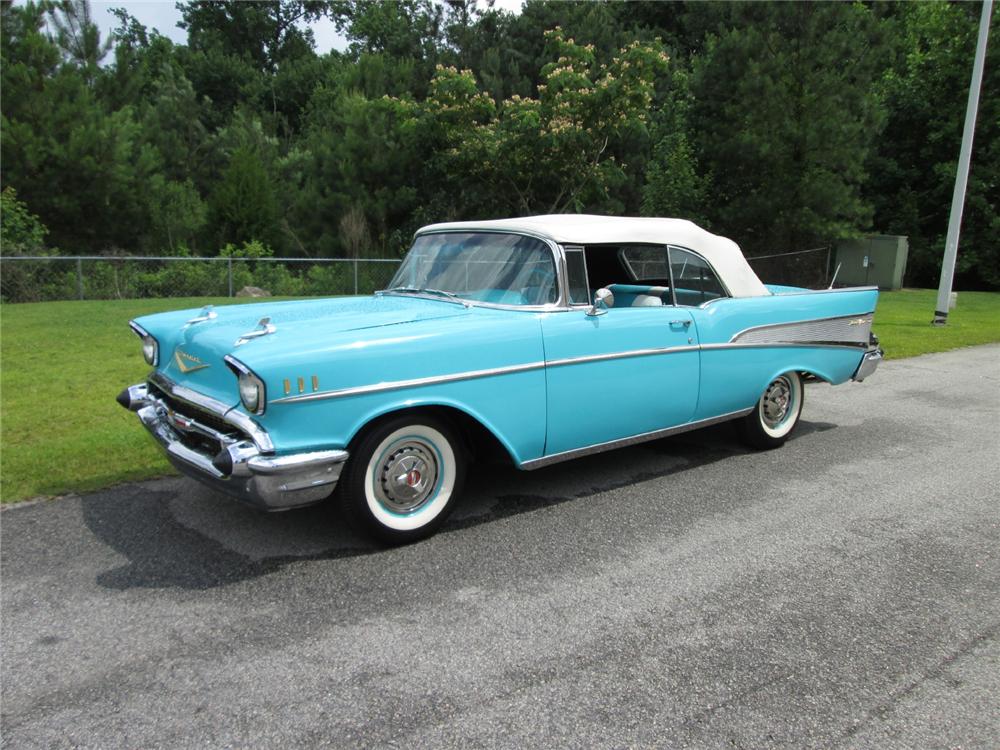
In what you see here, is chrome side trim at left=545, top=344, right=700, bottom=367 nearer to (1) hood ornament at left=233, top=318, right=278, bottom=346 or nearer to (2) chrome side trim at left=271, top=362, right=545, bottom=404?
(2) chrome side trim at left=271, top=362, right=545, bottom=404

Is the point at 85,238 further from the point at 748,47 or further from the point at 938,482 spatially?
the point at 938,482

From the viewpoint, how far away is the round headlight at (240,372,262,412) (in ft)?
11.2

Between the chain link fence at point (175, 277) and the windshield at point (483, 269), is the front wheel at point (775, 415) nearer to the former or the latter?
the windshield at point (483, 269)

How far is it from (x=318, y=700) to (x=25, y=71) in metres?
22.8

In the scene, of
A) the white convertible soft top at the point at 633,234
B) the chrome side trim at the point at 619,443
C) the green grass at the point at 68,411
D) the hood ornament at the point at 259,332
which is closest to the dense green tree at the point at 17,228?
the green grass at the point at 68,411

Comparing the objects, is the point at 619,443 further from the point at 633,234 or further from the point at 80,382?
the point at 80,382

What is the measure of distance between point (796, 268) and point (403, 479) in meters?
18.6

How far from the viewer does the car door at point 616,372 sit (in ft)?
14.2

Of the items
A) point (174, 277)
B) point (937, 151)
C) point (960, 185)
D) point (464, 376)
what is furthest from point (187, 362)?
point (937, 151)

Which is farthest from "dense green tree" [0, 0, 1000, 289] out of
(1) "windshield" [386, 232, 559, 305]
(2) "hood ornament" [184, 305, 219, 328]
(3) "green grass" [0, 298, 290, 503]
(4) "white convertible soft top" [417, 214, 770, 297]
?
(2) "hood ornament" [184, 305, 219, 328]

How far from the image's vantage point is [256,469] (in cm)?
336

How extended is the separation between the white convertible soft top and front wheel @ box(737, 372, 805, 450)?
73 cm

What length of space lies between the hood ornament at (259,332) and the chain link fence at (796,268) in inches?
687

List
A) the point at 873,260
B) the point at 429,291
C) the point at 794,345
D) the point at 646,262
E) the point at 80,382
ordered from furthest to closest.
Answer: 1. the point at 873,260
2. the point at 80,382
3. the point at 794,345
4. the point at 646,262
5. the point at 429,291
